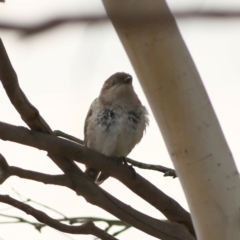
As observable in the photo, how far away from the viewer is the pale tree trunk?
5.69 feet

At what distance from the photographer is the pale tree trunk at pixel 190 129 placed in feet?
5.69

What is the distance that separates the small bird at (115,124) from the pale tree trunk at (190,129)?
10.5 ft

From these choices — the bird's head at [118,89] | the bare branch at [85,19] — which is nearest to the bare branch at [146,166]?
the bird's head at [118,89]

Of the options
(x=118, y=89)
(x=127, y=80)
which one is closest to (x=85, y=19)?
(x=118, y=89)

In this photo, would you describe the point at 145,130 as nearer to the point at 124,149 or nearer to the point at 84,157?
the point at 124,149

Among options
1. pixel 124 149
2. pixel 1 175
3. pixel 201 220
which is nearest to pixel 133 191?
pixel 1 175

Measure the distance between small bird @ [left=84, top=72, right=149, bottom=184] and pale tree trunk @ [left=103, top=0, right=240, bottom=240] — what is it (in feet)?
10.5

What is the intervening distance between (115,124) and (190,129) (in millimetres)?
3312

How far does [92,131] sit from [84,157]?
2.50 meters

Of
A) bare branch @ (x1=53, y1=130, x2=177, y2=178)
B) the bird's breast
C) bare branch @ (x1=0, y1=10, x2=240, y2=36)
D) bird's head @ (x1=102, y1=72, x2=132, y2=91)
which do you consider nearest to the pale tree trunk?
bare branch @ (x1=0, y1=10, x2=240, y2=36)

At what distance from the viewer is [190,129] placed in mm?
1841

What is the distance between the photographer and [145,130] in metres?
5.40

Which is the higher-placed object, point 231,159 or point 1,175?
point 231,159

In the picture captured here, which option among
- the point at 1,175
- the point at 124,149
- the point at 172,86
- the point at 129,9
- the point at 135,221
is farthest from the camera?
the point at 124,149
